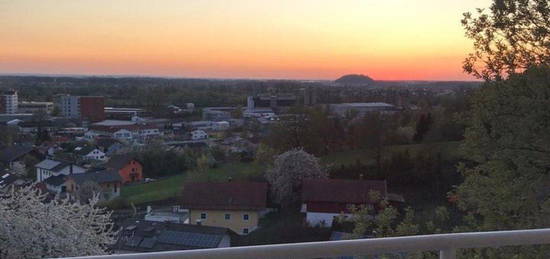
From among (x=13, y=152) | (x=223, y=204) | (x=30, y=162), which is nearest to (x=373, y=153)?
(x=223, y=204)

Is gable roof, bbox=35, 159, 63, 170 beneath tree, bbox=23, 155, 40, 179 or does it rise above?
beneath

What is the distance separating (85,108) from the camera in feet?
68.4

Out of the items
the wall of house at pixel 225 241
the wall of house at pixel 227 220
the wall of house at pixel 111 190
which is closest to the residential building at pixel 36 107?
the wall of house at pixel 111 190

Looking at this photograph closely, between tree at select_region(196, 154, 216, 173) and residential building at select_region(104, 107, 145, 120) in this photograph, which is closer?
tree at select_region(196, 154, 216, 173)

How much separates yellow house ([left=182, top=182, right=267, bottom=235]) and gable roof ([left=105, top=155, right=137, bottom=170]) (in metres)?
3.52

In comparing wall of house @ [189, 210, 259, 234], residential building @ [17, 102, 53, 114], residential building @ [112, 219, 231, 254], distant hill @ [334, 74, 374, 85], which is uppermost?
distant hill @ [334, 74, 374, 85]

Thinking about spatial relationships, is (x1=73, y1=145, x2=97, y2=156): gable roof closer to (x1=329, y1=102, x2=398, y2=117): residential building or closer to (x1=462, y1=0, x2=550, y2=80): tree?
(x1=329, y1=102, x2=398, y2=117): residential building

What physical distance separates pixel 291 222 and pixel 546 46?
29.6ft

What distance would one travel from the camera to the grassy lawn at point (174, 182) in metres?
15.8

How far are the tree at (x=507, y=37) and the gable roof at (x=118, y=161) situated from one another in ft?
44.7

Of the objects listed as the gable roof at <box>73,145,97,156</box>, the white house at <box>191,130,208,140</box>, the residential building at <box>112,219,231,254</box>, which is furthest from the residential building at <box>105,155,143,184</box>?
the residential building at <box>112,219,231,254</box>

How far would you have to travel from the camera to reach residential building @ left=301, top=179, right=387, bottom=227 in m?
13.5

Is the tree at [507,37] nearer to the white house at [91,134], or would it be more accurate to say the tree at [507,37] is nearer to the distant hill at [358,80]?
the distant hill at [358,80]

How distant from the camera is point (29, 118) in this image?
19.1m
